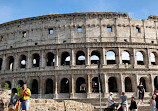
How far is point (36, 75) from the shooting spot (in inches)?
1001

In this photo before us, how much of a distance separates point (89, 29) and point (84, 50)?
3.46 m

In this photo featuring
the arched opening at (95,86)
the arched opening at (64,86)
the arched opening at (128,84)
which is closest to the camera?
the arched opening at (128,84)

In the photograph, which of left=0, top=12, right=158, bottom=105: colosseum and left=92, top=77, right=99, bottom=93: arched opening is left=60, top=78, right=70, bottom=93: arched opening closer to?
left=0, top=12, right=158, bottom=105: colosseum

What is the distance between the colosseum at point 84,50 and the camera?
24258 mm

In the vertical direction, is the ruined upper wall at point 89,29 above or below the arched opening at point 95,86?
above

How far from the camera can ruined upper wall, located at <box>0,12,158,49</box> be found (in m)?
25.7

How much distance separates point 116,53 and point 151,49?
18.9 feet

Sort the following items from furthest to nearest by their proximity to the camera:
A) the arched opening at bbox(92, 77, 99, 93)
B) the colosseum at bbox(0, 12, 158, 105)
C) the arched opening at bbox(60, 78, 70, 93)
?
the arched opening at bbox(60, 78, 70, 93) → the arched opening at bbox(92, 77, 99, 93) → the colosseum at bbox(0, 12, 158, 105)

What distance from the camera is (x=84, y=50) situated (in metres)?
25.1

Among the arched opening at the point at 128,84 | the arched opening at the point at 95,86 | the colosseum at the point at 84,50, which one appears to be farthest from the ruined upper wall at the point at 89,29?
the arched opening at the point at 95,86

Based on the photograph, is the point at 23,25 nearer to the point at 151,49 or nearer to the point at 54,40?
the point at 54,40

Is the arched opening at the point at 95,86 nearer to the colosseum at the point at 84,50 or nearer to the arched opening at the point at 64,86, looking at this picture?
the colosseum at the point at 84,50

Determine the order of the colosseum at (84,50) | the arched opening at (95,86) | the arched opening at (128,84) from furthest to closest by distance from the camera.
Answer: the arched opening at (95,86) → the arched opening at (128,84) → the colosseum at (84,50)

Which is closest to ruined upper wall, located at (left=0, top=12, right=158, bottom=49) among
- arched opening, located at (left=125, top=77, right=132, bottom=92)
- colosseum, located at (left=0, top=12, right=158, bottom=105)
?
colosseum, located at (left=0, top=12, right=158, bottom=105)
